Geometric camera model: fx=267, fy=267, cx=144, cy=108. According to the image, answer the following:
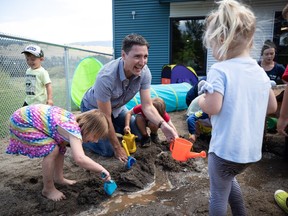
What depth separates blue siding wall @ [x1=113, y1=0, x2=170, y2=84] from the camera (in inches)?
328

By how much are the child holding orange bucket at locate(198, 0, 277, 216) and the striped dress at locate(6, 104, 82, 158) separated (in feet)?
3.55

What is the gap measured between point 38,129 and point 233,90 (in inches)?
56.9

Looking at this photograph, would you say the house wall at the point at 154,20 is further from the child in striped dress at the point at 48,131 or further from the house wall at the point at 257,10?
the child in striped dress at the point at 48,131

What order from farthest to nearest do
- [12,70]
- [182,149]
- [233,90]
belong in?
1. [12,70]
2. [182,149]
3. [233,90]

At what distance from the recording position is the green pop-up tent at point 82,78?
19.6 ft

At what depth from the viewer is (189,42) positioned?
8227 mm

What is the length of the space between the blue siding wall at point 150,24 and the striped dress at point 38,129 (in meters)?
6.81

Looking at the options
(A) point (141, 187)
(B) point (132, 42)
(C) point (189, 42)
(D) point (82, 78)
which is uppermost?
(C) point (189, 42)

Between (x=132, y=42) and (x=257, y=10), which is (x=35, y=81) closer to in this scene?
(x=132, y=42)

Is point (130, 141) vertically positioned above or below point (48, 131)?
below

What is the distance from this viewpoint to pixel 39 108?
2092 mm

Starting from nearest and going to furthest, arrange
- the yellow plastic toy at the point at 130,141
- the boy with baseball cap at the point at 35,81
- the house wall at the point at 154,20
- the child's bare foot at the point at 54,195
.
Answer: the child's bare foot at the point at 54,195 < the yellow plastic toy at the point at 130,141 < the boy with baseball cap at the point at 35,81 < the house wall at the point at 154,20

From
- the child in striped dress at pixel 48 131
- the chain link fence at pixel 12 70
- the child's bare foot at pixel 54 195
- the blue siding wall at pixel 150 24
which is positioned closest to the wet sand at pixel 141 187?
the child's bare foot at pixel 54 195

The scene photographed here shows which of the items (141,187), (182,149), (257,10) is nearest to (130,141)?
(141,187)
